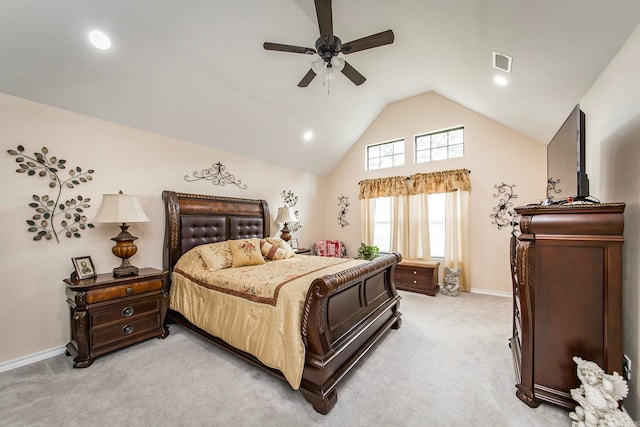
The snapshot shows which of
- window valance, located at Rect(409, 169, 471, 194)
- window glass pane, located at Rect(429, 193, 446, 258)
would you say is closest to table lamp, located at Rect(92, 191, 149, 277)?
window valance, located at Rect(409, 169, 471, 194)

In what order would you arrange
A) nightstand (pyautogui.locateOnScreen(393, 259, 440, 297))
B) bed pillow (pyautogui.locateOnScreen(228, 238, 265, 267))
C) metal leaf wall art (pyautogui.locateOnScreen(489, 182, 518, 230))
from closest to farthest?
bed pillow (pyautogui.locateOnScreen(228, 238, 265, 267)) < metal leaf wall art (pyautogui.locateOnScreen(489, 182, 518, 230)) < nightstand (pyautogui.locateOnScreen(393, 259, 440, 297))

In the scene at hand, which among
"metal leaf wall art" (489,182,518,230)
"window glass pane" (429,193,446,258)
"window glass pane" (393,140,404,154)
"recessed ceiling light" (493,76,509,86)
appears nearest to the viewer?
"recessed ceiling light" (493,76,509,86)

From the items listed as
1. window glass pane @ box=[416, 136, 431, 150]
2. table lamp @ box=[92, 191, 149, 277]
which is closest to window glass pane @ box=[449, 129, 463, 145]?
window glass pane @ box=[416, 136, 431, 150]

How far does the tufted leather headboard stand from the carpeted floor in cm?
118

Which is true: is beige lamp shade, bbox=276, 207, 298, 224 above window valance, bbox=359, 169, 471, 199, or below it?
below

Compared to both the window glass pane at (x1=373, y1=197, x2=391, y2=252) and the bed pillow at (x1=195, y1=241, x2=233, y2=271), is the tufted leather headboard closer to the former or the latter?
the bed pillow at (x1=195, y1=241, x2=233, y2=271)

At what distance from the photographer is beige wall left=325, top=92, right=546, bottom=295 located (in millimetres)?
4004

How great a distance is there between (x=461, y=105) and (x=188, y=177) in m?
4.92

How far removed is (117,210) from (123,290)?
82 cm

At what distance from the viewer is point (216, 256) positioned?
2967mm

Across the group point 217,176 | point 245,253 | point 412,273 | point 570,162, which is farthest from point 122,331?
point 570,162

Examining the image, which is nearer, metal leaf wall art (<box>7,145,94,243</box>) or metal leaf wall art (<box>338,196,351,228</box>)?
metal leaf wall art (<box>7,145,94,243</box>)

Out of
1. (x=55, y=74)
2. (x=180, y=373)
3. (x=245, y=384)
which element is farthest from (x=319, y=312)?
(x=55, y=74)

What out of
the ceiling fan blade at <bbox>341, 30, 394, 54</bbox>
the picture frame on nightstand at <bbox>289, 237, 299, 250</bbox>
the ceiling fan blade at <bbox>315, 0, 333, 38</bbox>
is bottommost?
the picture frame on nightstand at <bbox>289, 237, 299, 250</bbox>
